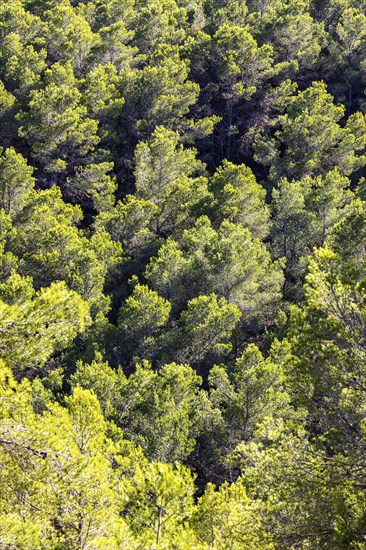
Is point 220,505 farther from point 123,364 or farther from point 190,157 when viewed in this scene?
point 190,157

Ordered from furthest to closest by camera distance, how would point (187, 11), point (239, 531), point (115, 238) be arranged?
point (187, 11), point (115, 238), point (239, 531)

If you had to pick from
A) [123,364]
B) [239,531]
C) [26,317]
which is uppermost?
[26,317]

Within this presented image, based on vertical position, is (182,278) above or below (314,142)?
below

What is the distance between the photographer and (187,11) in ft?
157

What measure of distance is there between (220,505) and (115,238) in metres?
17.0

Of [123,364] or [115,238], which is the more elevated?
[115,238]

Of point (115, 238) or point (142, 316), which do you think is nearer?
point (142, 316)

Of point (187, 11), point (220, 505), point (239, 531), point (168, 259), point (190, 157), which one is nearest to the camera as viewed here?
point (239, 531)

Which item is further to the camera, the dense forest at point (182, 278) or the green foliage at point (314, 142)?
the green foliage at point (314, 142)

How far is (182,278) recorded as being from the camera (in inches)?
925

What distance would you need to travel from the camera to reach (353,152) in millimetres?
32438

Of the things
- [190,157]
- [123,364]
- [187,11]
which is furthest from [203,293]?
[187,11]

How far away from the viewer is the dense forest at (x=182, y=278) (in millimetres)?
7039

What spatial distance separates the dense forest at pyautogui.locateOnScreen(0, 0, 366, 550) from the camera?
7.04 metres
